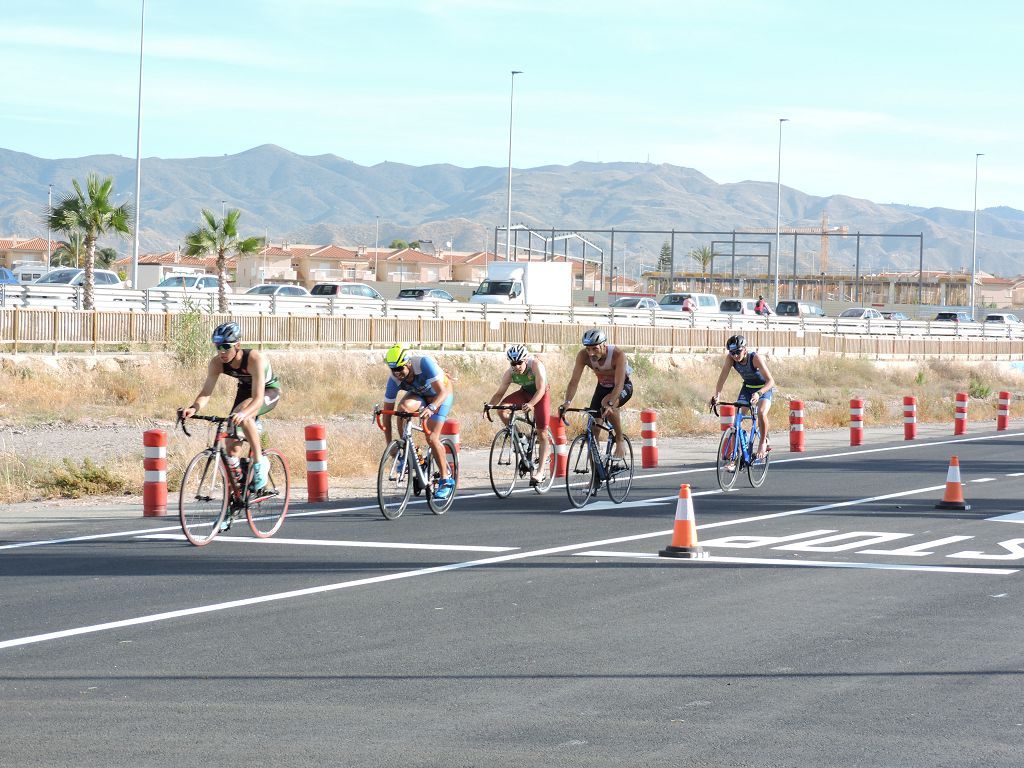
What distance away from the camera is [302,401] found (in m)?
33.0

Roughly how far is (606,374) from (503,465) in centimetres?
159

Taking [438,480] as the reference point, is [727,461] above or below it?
above

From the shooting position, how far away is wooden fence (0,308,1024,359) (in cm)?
3359

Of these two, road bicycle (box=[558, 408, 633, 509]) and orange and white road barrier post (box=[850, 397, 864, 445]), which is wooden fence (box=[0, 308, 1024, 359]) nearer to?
orange and white road barrier post (box=[850, 397, 864, 445])

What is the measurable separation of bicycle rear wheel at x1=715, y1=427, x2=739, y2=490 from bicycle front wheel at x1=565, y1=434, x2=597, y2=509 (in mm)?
2103

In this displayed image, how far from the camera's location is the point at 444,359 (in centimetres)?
3934

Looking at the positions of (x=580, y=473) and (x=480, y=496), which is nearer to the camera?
(x=580, y=473)

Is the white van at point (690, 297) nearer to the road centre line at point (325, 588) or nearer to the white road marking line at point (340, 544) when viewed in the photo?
the road centre line at point (325, 588)

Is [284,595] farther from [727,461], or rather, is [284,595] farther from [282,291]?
[282,291]

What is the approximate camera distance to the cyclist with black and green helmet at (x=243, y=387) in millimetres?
12078

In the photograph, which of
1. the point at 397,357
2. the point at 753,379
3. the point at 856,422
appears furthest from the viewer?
the point at 856,422

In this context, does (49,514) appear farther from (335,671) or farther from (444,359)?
(444,359)

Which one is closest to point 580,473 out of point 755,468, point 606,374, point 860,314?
point 606,374

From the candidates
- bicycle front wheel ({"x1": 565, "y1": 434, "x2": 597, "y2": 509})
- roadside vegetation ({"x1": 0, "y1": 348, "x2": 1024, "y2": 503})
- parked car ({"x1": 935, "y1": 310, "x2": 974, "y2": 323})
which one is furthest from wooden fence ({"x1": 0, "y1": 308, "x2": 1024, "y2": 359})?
bicycle front wheel ({"x1": 565, "y1": 434, "x2": 597, "y2": 509})
